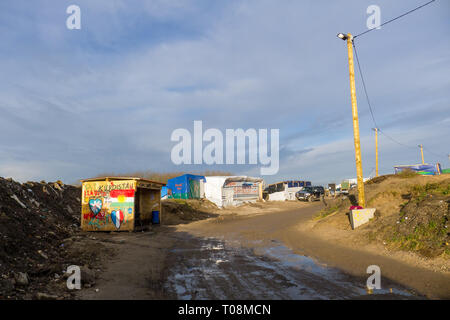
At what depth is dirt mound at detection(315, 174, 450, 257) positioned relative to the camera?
27.1 ft

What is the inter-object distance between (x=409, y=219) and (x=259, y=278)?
6.14m

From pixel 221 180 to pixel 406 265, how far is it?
29.4m

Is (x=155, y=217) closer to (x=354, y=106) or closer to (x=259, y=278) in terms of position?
(x=354, y=106)

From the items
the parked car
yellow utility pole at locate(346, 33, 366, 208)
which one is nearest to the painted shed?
yellow utility pole at locate(346, 33, 366, 208)

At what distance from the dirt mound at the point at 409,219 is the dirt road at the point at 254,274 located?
45.9 inches

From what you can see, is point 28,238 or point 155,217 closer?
point 28,238

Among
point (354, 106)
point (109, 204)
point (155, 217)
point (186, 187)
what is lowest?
point (155, 217)

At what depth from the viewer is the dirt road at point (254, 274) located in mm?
5566

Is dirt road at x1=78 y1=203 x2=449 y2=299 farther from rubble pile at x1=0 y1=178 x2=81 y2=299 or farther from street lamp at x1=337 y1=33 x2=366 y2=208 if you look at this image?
street lamp at x1=337 y1=33 x2=366 y2=208

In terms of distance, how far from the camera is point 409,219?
9719 millimetres

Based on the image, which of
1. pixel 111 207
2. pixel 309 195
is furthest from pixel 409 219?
pixel 309 195

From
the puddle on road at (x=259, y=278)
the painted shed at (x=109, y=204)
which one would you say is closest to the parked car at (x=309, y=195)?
the painted shed at (x=109, y=204)

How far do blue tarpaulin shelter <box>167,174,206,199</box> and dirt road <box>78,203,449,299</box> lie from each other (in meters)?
23.1
